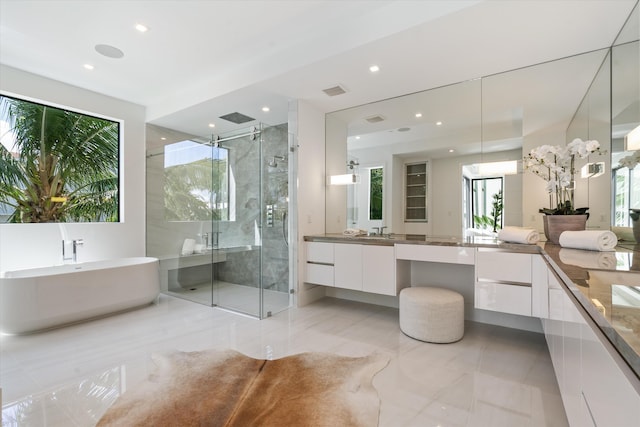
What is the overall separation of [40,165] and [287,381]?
4.13 meters

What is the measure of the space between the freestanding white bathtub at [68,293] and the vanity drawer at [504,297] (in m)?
3.73

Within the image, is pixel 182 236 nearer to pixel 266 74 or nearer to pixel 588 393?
pixel 266 74

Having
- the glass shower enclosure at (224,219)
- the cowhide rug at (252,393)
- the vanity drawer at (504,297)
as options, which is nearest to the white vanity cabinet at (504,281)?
the vanity drawer at (504,297)

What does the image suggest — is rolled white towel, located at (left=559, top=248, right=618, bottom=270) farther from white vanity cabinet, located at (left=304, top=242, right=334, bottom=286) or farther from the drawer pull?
white vanity cabinet, located at (left=304, top=242, right=334, bottom=286)

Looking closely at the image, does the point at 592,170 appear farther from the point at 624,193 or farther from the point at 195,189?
the point at 195,189

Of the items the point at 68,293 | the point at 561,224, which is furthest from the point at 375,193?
the point at 68,293

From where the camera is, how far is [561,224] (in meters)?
2.46

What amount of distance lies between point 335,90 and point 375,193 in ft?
4.31

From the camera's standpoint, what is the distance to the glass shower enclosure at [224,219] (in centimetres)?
379

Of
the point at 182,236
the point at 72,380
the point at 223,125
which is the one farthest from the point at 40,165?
the point at 72,380

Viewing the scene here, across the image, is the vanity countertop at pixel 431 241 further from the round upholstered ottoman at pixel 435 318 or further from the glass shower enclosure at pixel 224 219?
the glass shower enclosure at pixel 224 219

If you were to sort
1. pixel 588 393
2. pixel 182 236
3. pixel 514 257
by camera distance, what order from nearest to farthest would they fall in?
pixel 588 393, pixel 514 257, pixel 182 236

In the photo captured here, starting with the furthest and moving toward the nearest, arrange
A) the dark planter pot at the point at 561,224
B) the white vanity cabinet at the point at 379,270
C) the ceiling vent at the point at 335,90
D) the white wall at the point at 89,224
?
1. the white wall at the point at 89,224
2. the ceiling vent at the point at 335,90
3. the white vanity cabinet at the point at 379,270
4. the dark planter pot at the point at 561,224

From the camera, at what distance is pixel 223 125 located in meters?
4.93
